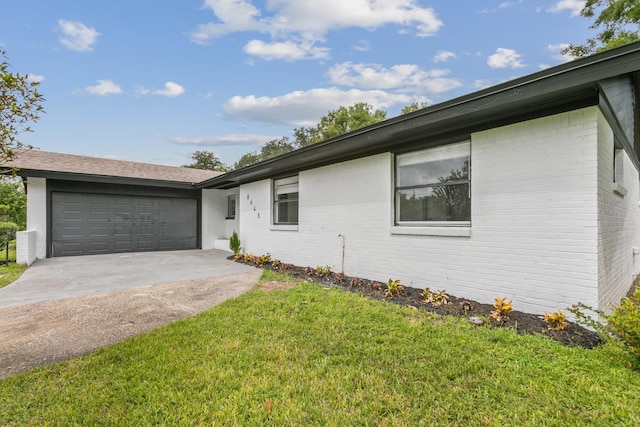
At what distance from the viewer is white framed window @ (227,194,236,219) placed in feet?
45.1

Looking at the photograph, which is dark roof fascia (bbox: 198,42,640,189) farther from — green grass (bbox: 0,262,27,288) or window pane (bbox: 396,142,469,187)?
green grass (bbox: 0,262,27,288)

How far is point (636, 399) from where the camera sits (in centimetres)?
222

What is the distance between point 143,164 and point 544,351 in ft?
52.1

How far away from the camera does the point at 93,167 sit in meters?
11.2

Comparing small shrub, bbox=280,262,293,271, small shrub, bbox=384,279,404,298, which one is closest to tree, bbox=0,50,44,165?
small shrub, bbox=384,279,404,298

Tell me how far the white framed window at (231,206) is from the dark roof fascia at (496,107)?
26.6 feet

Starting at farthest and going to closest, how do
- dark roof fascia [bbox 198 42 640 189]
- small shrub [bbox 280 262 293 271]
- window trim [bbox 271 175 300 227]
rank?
window trim [bbox 271 175 300 227], small shrub [bbox 280 262 293 271], dark roof fascia [bbox 198 42 640 189]

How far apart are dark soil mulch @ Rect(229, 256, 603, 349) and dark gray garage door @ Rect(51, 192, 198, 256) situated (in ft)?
26.6

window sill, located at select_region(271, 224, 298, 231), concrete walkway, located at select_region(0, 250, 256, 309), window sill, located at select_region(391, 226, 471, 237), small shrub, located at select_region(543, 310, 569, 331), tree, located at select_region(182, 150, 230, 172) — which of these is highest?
tree, located at select_region(182, 150, 230, 172)

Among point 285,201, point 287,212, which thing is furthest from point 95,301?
point 285,201

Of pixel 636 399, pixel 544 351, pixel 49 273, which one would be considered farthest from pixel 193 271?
pixel 636 399

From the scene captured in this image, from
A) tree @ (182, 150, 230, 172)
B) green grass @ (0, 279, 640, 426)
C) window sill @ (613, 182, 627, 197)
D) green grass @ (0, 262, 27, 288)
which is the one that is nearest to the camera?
green grass @ (0, 279, 640, 426)

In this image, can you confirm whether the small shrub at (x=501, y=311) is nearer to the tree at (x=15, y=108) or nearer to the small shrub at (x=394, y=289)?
the small shrub at (x=394, y=289)

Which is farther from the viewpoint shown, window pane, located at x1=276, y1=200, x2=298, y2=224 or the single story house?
window pane, located at x1=276, y1=200, x2=298, y2=224
